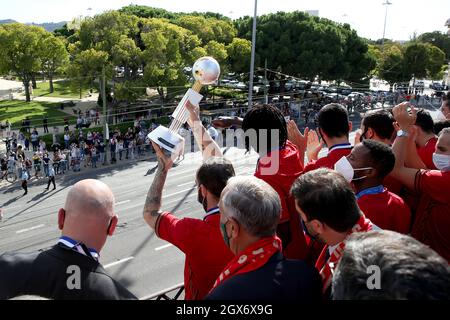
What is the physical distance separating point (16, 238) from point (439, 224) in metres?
13.0

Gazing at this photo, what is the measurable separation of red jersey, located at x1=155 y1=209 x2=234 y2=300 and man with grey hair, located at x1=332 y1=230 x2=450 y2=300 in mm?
1129

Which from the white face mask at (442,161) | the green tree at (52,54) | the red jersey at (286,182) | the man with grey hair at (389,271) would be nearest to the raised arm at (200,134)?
the red jersey at (286,182)

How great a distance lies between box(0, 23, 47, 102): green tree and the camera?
35.2m

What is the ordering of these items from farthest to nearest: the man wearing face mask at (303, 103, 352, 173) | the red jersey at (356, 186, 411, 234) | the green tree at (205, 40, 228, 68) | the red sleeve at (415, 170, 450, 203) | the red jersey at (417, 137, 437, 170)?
the green tree at (205, 40, 228, 68) → the red jersey at (417, 137, 437, 170) → the man wearing face mask at (303, 103, 352, 173) → the red sleeve at (415, 170, 450, 203) → the red jersey at (356, 186, 411, 234)

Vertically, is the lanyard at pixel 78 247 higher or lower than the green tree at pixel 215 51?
lower

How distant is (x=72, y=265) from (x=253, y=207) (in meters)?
0.94

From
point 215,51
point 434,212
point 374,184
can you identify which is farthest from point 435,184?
point 215,51

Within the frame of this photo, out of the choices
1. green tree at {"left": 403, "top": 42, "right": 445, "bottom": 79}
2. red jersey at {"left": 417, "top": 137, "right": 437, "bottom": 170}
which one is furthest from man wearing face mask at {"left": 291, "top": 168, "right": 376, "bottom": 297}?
green tree at {"left": 403, "top": 42, "right": 445, "bottom": 79}

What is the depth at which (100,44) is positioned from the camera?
2784cm

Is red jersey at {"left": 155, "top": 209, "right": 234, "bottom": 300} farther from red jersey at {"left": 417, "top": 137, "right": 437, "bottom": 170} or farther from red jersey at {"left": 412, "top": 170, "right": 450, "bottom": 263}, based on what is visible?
A: red jersey at {"left": 417, "top": 137, "right": 437, "bottom": 170}

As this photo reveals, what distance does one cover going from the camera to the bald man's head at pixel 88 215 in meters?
2.41

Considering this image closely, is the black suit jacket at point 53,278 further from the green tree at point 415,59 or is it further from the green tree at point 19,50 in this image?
the green tree at point 415,59

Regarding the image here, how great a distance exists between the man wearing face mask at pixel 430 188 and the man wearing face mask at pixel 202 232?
57.6 inches
